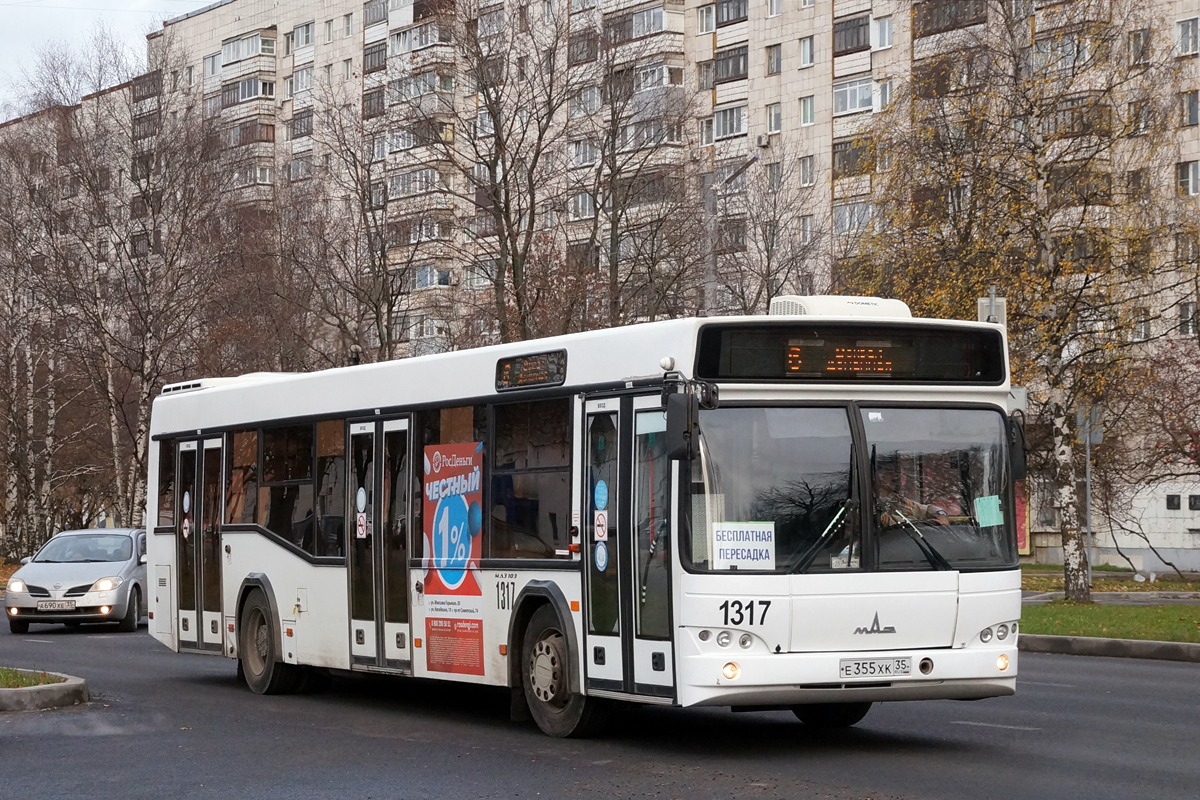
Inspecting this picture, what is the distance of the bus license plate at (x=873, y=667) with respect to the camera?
35.1 feet

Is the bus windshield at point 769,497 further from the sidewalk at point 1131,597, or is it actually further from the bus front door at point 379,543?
the sidewalk at point 1131,597

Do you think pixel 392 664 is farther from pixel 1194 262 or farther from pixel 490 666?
pixel 1194 262

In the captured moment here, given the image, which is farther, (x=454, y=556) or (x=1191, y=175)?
(x=1191, y=175)

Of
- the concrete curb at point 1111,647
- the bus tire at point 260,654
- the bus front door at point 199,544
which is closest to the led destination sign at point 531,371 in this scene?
the bus tire at point 260,654

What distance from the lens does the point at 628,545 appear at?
36.9 feet

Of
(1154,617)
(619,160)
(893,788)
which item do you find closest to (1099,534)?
(619,160)

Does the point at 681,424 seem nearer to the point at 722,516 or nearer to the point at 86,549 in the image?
the point at 722,516

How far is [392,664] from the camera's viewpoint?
46.0ft

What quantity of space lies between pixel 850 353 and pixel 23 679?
7817mm

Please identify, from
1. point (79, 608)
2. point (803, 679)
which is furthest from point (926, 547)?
point (79, 608)

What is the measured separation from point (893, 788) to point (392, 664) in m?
5.47

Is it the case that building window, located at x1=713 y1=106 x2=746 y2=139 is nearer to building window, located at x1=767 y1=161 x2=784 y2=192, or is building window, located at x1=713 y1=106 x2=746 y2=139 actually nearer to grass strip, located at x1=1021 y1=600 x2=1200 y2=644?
building window, located at x1=767 y1=161 x2=784 y2=192

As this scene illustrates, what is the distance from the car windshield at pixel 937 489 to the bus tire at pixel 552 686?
228 centimetres

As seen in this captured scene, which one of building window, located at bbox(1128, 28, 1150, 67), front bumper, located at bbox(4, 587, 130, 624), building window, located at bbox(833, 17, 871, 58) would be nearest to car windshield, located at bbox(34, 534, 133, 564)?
front bumper, located at bbox(4, 587, 130, 624)
